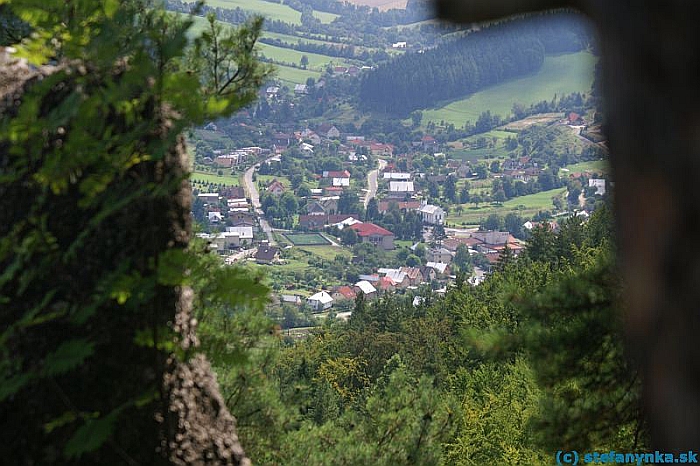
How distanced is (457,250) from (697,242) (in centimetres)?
7116

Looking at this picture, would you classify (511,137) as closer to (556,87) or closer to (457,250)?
(556,87)

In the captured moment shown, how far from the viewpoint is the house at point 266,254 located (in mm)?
62781

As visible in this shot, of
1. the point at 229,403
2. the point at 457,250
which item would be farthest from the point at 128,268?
the point at 457,250

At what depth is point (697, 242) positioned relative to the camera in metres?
0.78

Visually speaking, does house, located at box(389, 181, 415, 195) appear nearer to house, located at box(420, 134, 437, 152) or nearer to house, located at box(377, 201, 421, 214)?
house, located at box(377, 201, 421, 214)

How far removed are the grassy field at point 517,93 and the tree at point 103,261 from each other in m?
94.5

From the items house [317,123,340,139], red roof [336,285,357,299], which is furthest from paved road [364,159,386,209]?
red roof [336,285,357,299]

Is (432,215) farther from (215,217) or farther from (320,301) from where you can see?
(320,301)

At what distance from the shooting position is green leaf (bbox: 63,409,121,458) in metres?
2.22

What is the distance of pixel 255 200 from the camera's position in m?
77.9

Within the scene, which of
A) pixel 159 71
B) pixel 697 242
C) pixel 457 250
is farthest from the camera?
pixel 457 250

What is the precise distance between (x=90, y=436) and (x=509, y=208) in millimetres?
79733

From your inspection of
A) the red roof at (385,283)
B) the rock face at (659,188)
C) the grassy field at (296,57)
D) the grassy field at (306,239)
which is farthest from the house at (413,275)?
the rock face at (659,188)

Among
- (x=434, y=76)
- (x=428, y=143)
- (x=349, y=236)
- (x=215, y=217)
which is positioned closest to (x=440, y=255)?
(x=349, y=236)
